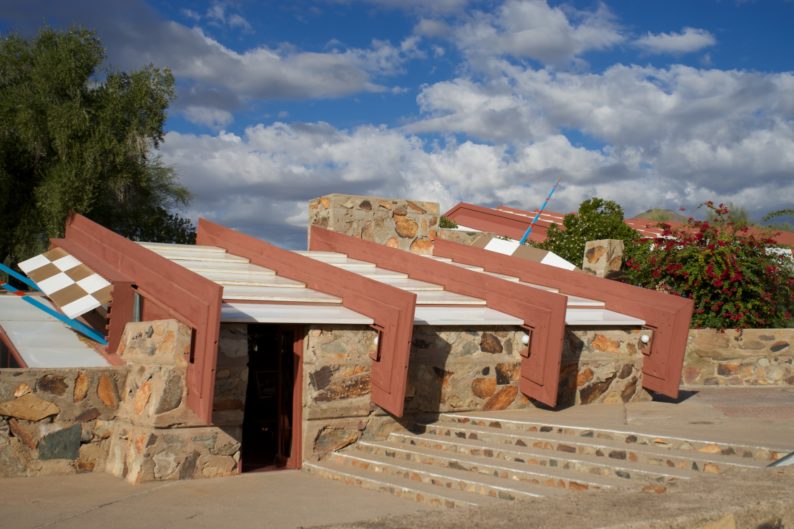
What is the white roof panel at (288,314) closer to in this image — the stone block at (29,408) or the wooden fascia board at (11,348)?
the stone block at (29,408)

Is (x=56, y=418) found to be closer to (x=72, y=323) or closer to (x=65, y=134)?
(x=72, y=323)

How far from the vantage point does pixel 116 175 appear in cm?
1603

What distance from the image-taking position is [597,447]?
23.5 ft

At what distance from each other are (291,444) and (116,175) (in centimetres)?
981

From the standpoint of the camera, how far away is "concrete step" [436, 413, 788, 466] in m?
6.70

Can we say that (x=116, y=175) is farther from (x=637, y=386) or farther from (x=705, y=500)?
(x=705, y=500)

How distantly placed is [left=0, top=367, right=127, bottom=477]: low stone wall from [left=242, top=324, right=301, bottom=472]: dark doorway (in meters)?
1.44

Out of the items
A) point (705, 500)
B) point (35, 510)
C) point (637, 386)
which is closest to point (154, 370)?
point (35, 510)

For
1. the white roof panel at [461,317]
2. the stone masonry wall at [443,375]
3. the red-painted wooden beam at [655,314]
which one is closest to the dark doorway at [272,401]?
the stone masonry wall at [443,375]

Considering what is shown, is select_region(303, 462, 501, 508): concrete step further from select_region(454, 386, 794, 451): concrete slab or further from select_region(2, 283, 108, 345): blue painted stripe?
select_region(2, 283, 108, 345): blue painted stripe

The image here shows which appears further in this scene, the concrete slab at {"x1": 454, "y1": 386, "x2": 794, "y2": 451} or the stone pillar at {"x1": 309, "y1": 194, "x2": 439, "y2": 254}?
the stone pillar at {"x1": 309, "y1": 194, "x2": 439, "y2": 254}

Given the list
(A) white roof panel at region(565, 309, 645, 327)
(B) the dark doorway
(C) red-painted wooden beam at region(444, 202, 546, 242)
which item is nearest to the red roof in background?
(C) red-painted wooden beam at region(444, 202, 546, 242)

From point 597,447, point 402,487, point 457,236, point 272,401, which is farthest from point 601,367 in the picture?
point 457,236

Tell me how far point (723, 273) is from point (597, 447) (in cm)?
561
